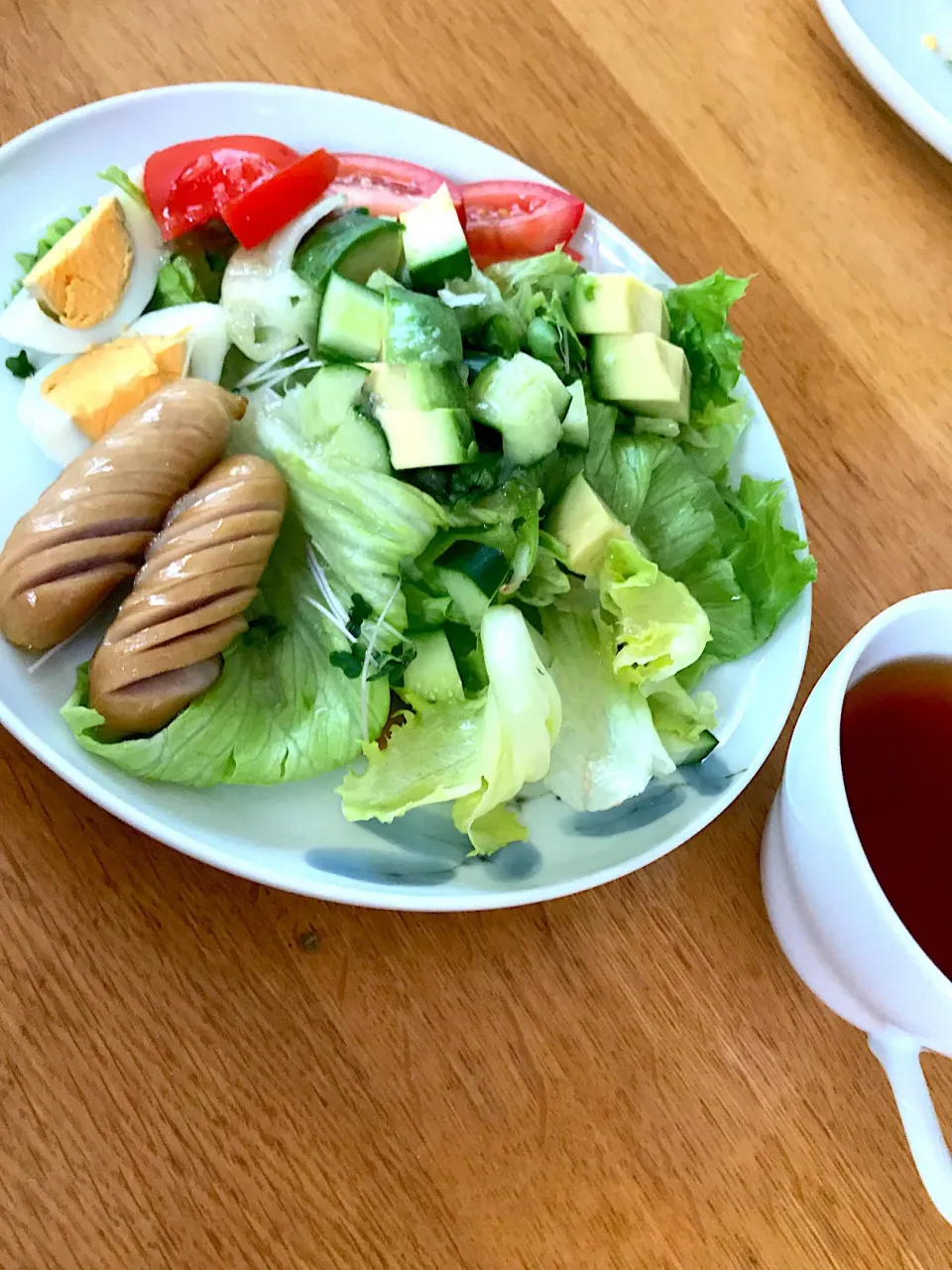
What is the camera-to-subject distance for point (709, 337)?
4.44 feet

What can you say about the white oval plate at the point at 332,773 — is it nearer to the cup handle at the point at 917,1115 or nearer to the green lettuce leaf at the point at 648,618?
the green lettuce leaf at the point at 648,618

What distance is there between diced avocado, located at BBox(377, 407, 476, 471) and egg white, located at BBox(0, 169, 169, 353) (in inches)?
15.6

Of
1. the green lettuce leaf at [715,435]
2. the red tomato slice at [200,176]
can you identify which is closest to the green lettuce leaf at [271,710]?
the red tomato slice at [200,176]

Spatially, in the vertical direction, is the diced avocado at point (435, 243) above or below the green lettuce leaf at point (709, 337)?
above

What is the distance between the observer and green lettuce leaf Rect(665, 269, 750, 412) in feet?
4.42

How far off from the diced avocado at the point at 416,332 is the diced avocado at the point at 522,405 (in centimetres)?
6

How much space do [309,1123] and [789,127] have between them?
1.65m

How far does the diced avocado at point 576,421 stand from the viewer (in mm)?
1253

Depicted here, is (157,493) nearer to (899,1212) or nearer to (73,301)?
(73,301)

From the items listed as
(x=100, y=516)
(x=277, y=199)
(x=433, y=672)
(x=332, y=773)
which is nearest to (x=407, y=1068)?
(x=332, y=773)

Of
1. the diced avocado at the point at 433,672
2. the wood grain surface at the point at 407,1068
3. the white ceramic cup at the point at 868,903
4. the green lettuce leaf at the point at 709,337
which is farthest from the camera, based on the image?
the green lettuce leaf at the point at 709,337

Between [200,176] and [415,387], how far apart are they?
0.41 metres

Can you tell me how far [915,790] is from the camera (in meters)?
1.06

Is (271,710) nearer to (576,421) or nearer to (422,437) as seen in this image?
(422,437)
